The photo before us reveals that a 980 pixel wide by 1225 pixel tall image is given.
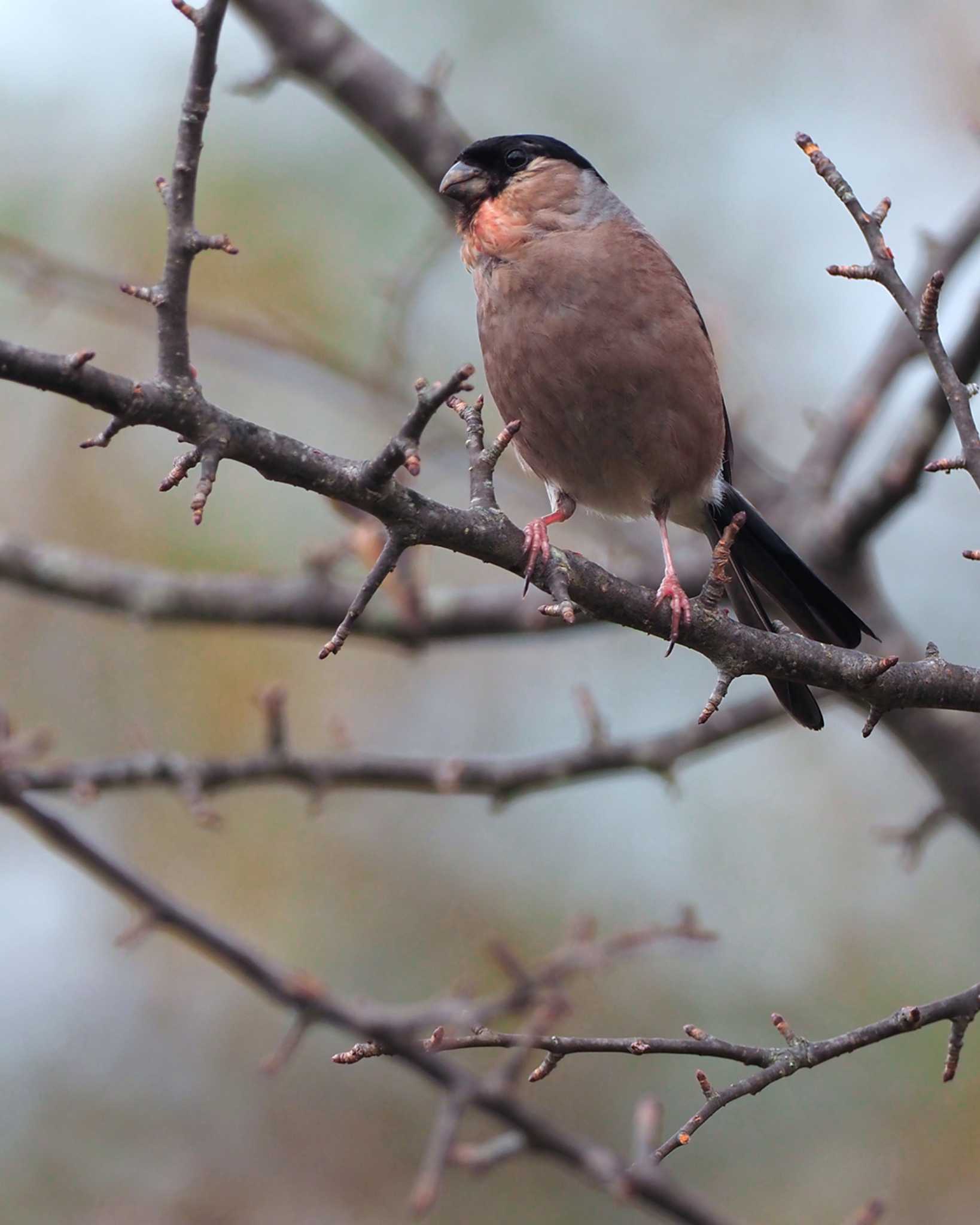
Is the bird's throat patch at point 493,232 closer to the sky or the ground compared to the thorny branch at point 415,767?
closer to the sky

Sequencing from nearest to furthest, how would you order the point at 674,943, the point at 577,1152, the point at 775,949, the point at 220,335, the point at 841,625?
1. the point at 577,1152
2. the point at 841,625
3. the point at 674,943
4. the point at 220,335
5. the point at 775,949

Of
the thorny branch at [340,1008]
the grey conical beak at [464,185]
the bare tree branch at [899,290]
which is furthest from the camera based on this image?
the grey conical beak at [464,185]

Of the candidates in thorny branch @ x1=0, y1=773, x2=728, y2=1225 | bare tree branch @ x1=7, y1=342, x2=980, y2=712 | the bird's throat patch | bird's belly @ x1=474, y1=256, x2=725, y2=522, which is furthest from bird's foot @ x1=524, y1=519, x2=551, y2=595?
the bird's throat patch

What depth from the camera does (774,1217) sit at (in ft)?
21.8

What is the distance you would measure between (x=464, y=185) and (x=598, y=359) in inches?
37.2

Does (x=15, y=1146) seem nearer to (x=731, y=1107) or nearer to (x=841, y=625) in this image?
(x=731, y=1107)

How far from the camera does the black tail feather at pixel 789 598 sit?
3932mm

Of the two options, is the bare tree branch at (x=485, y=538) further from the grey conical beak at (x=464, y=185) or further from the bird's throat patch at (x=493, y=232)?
the grey conical beak at (x=464, y=185)

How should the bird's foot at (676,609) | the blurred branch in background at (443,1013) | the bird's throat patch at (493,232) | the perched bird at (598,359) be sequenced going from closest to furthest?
the bird's foot at (676,609), the blurred branch in background at (443,1013), the perched bird at (598,359), the bird's throat patch at (493,232)

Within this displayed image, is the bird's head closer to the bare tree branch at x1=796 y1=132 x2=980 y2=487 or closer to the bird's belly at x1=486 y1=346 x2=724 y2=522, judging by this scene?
the bird's belly at x1=486 y1=346 x2=724 y2=522

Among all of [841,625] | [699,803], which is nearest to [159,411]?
[841,625]

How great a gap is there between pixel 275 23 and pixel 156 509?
148 inches

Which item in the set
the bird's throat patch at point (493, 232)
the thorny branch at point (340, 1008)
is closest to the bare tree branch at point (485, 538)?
the thorny branch at point (340, 1008)

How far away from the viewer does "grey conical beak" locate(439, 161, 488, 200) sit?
480cm
